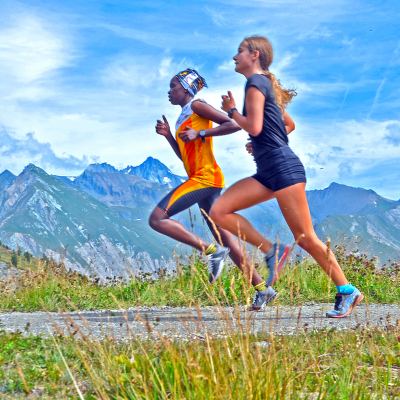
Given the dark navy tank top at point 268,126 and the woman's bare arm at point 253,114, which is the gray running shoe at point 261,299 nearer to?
the dark navy tank top at point 268,126

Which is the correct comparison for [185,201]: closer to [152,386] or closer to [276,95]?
[276,95]

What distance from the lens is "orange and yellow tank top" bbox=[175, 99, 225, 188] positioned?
535cm

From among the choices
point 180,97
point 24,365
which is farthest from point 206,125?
point 24,365

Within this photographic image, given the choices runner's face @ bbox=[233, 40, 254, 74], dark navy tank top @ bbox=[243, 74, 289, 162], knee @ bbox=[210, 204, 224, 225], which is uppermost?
runner's face @ bbox=[233, 40, 254, 74]

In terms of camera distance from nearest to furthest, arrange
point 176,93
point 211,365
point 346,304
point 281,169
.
A: point 211,365
point 281,169
point 346,304
point 176,93

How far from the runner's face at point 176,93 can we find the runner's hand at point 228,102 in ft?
4.38

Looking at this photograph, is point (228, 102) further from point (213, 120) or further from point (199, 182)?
point (199, 182)

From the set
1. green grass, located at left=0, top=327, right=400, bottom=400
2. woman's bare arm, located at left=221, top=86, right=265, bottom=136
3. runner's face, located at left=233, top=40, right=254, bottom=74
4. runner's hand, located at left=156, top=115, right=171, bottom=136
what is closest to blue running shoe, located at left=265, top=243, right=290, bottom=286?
green grass, located at left=0, top=327, right=400, bottom=400

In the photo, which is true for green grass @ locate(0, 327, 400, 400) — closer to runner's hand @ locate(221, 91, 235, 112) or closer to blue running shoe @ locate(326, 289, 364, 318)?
blue running shoe @ locate(326, 289, 364, 318)

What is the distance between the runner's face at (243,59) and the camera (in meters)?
4.53

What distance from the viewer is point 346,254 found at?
779 centimetres

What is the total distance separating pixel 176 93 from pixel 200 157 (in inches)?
38.6

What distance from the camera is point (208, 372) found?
2326mm

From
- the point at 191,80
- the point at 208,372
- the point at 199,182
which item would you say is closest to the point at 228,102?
the point at 199,182
